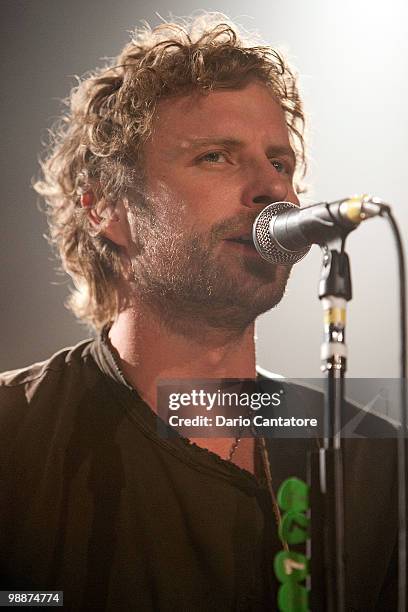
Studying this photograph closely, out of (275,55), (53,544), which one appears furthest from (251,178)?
(53,544)

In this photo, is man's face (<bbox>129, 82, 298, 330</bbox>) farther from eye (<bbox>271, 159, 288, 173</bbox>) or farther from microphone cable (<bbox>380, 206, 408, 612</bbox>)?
microphone cable (<bbox>380, 206, 408, 612</bbox>)

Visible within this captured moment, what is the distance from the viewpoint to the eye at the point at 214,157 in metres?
1.86

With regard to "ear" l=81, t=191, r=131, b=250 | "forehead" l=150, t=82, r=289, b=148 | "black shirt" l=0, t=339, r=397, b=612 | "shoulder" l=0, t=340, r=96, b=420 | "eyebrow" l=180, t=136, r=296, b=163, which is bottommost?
"black shirt" l=0, t=339, r=397, b=612

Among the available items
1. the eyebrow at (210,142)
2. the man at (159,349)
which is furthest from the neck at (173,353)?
the eyebrow at (210,142)

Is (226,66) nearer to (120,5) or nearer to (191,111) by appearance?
(191,111)

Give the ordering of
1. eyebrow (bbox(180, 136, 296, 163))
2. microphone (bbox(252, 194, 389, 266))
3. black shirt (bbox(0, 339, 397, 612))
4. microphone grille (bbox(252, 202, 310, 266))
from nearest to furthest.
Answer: microphone (bbox(252, 194, 389, 266)) → microphone grille (bbox(252, 202, 310, 266)) → black shirt (bbox(0, 339, 397, 612)) → eyebrow (bbox(180, 136, 296, 163))

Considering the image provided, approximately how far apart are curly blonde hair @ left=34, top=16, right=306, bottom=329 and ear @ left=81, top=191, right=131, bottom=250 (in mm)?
12

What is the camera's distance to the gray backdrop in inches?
74.6

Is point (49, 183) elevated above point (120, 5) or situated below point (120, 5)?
below

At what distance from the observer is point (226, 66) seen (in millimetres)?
1908

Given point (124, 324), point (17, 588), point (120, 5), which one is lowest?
point (17, 588)

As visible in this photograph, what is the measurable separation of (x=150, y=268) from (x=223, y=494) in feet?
1.83

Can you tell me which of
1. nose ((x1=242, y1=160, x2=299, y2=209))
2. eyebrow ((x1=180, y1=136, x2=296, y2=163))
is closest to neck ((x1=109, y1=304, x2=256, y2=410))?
nose ((x1=242, y1=160, x2=299, y2=209))

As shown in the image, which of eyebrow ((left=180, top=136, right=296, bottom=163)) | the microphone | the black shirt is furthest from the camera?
eyebrow ((left=180, top=136, right=296, bottom=163))
